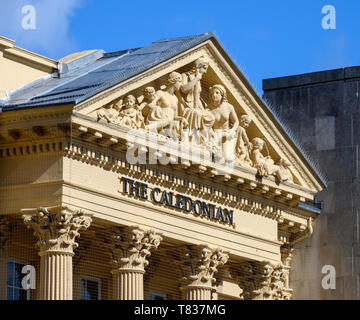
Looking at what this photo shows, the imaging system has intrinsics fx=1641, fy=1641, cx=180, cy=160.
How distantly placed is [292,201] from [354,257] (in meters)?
12.1

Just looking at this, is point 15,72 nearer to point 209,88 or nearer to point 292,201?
point 209,88

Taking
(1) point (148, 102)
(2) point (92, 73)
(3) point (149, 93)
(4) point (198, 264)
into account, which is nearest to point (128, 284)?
(4) point (198, 264)

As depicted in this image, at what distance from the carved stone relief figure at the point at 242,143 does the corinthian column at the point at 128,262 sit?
6.52m

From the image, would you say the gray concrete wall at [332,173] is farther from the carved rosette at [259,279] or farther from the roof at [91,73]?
the roof at [91,73]

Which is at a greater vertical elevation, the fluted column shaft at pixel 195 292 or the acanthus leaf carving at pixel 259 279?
the acanthus leaf carving at pixel 259 279

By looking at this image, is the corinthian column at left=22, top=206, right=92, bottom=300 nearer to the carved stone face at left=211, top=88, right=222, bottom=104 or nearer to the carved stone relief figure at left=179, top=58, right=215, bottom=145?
the carved stone relief figure at left=179, top=58, right=215, bottom=145

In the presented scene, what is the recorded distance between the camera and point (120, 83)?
5734 cm

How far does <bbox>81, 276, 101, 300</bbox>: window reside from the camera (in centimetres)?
6072

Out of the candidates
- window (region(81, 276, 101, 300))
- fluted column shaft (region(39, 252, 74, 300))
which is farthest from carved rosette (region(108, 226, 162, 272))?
fluted column shaft (region(39, 252, 74, 300))

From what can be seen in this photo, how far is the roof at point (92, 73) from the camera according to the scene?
185 ft

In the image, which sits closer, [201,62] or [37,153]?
[37,153]

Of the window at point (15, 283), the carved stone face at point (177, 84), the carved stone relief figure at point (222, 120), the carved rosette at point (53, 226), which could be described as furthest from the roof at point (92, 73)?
the window at point (15, 283)

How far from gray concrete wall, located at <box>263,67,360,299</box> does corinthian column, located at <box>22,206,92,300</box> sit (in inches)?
966
